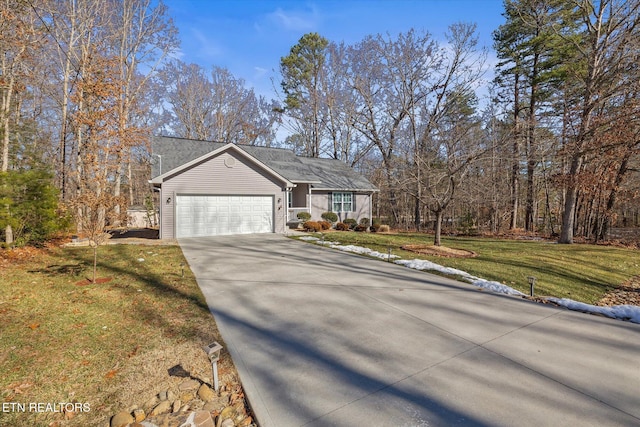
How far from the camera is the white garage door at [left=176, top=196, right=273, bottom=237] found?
1307 cm

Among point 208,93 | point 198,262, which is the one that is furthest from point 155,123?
point 198,262

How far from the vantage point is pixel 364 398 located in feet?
8.78

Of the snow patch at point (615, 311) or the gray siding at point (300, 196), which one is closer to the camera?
the snow patch at point (615, 311)

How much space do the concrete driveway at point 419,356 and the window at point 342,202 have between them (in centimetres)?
1337

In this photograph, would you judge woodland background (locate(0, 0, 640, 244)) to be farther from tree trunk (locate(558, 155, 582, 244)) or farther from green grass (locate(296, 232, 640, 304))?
green grass (locate(296, 232, 640, 304))

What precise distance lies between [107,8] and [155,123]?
8983mm

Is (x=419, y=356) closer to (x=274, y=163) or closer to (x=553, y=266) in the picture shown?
(x=553, y=266)

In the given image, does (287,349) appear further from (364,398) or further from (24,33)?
(24,33)

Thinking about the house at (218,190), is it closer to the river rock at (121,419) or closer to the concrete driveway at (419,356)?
the concrete driveway at (419,356)

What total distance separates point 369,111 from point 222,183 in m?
12.3

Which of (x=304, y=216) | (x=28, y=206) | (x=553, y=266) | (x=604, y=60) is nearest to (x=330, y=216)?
(x=304, y=216)

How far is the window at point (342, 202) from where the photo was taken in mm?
19438

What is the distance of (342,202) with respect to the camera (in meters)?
19.8

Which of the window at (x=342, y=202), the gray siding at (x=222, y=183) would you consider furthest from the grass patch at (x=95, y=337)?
the window at (x=342, y=202)
